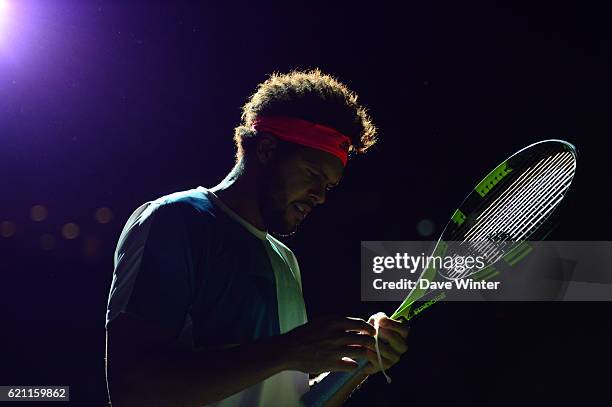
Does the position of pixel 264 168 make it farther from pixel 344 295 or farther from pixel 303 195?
pixel 344 295

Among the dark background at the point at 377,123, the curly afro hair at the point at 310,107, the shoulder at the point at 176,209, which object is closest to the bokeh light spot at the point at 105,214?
the dark background at the point at 377,123

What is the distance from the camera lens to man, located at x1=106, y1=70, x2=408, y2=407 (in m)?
0.85

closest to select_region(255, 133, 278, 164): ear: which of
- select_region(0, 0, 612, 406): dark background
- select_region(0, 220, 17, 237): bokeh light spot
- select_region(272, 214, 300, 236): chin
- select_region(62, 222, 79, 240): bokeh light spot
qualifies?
select_region(272, 214, 300, 236): chin

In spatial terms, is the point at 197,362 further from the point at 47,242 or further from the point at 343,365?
the point at 47,242

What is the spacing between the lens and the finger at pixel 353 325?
0.89 meters

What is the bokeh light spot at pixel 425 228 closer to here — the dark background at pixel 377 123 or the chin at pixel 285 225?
the dark background at pixel 377 123

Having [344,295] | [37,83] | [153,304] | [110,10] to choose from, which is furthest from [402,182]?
[153,304]

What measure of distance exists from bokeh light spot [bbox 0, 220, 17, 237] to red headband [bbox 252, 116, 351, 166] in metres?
1.98

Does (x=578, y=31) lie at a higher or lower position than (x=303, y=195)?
higher

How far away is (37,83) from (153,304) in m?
2.15

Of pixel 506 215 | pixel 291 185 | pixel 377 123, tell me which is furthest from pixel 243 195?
pixel 377 123

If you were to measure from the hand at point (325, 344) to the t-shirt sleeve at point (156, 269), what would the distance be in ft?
0.49

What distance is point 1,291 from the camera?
2.91 metres

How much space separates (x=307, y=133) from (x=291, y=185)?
0.10 metres
